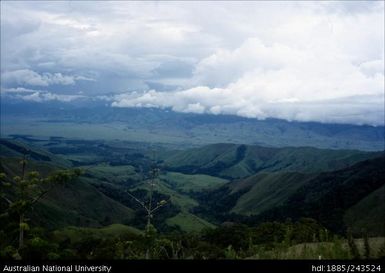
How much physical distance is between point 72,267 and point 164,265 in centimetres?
243

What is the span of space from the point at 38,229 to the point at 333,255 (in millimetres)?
14221

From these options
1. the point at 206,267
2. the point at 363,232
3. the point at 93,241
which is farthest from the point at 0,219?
the point at 93,241

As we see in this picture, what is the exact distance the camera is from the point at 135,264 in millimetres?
12234

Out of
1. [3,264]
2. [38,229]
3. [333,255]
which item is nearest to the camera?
[3,264]

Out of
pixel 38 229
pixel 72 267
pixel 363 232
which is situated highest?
pixel 363 232

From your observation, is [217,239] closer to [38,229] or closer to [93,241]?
[93,241]

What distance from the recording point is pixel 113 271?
12133 millimetres

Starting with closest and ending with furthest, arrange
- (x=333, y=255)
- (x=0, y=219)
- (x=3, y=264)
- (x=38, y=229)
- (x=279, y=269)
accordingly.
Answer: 1. (x=279, y=269)
2. (x=3, y=264)
3. (x=333, y=255)
4. (x=38, y=229)
5. (x=0, y=219)

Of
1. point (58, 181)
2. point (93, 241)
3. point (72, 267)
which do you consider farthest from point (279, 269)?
point (93, 241)

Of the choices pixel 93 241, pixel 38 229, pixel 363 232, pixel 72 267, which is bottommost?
pixel 93 241

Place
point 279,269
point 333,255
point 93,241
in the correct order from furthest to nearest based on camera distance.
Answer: point 93,241 → point 333,255 → point 279,269

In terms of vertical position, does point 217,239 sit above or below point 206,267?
below

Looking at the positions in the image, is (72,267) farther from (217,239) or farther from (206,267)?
(217,239)

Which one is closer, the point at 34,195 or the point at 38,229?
the point at 38,229
